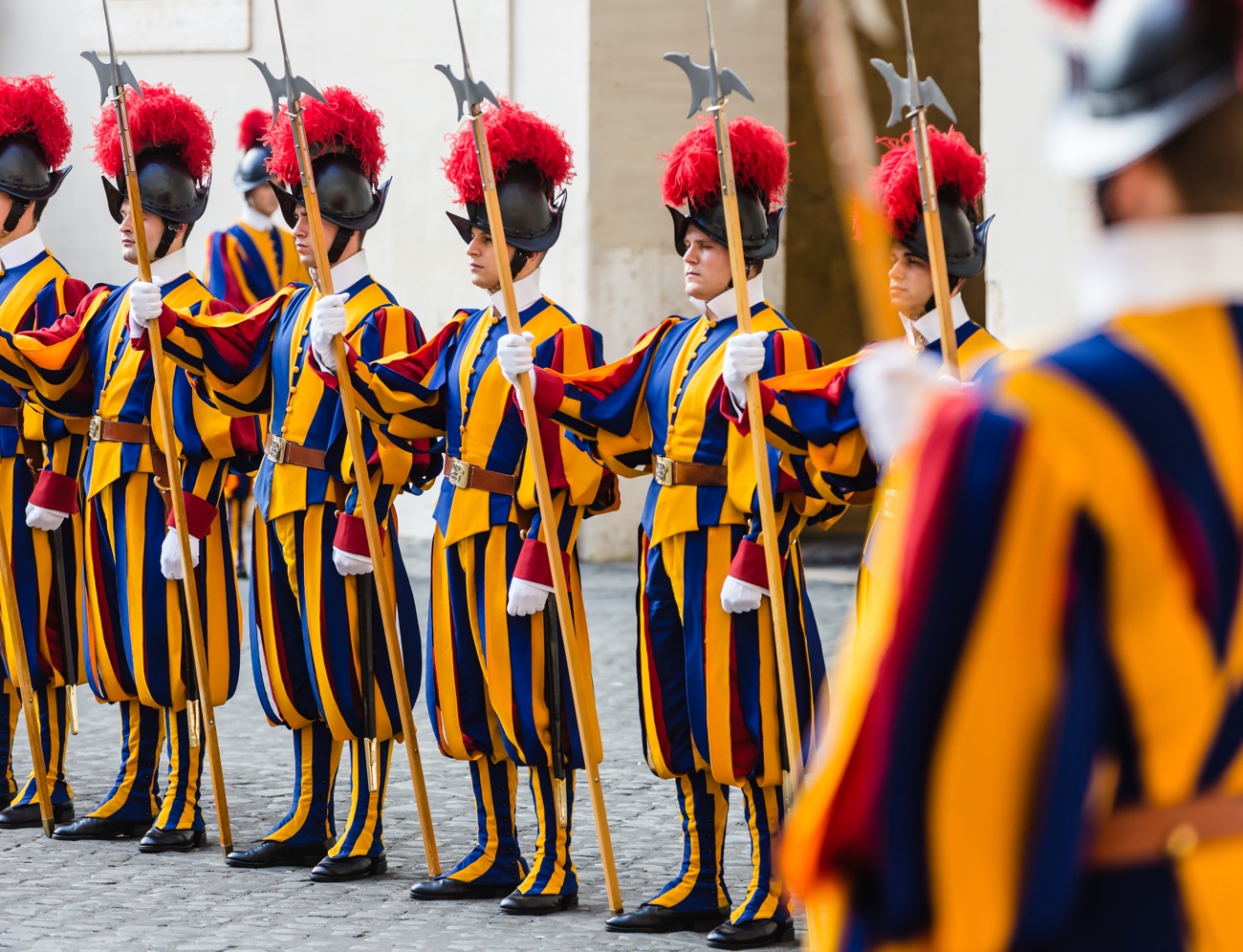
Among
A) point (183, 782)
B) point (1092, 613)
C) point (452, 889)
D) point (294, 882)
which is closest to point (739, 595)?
point (452, 889)

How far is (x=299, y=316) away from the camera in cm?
547

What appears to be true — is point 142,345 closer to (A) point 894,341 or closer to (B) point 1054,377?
(A) point 894,341

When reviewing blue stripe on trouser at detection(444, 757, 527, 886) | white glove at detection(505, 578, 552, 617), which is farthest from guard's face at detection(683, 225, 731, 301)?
blue stripe on trouser at detection(444, 757, 527, 886)

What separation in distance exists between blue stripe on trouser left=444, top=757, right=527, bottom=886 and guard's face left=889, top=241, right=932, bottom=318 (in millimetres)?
1596

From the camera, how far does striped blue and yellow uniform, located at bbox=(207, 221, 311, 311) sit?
10508 mm

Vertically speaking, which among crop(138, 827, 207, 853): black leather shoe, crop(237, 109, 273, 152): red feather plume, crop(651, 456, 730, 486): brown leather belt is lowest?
crop(138, 827, 207, 853): black leather shoe

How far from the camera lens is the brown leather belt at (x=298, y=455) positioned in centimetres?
535

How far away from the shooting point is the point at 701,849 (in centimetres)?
486

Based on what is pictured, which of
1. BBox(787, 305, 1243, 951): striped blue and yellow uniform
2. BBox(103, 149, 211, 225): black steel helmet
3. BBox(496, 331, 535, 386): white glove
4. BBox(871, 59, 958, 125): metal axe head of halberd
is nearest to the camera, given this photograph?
BBox(787, 305, 1243, 951): striped blue and yellow uniform

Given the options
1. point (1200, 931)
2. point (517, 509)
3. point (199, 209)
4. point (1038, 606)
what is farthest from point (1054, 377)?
point (199, 209)

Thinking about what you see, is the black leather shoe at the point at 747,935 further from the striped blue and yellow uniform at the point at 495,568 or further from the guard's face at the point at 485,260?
the guard's face at the point at 485,260

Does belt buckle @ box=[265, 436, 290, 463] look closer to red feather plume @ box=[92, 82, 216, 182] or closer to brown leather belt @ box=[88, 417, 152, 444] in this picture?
brown leather belt @ box=[88, 417, 152, 444]

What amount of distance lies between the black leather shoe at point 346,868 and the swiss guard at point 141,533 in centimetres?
55

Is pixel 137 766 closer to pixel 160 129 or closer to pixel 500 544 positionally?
pixel 500 544
